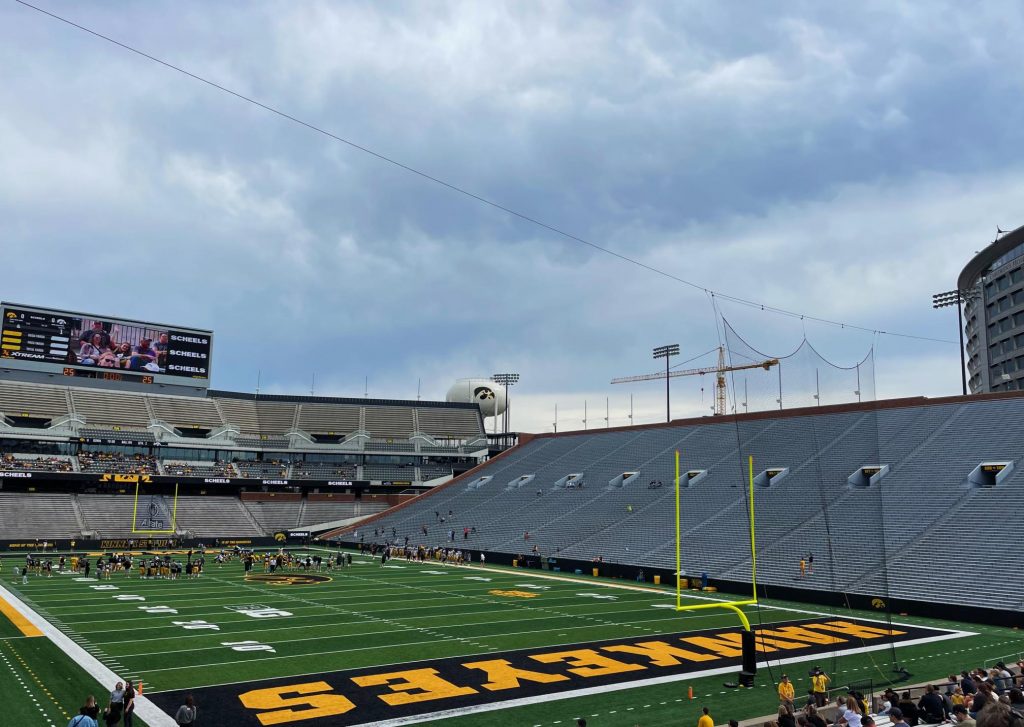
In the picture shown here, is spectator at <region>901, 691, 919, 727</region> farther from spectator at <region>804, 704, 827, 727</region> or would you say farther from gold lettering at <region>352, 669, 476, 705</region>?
gold lettering at <region>352, 669, 476, 705</region>

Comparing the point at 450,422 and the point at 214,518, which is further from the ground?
the point at 450,422

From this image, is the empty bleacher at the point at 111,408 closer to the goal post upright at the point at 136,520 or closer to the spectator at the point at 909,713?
the goal post upright at the point at 136,520

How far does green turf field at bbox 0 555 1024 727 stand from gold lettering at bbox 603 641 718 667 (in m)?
0.30

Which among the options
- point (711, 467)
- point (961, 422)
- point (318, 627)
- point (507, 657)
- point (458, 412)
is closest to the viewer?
point (507, 657)

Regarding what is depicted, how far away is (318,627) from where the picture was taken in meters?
23.4

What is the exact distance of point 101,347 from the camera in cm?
6353

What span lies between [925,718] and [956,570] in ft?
62.7

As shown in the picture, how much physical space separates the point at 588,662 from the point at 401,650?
508 cm

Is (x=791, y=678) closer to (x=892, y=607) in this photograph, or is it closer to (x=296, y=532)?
(x=892, y=607)

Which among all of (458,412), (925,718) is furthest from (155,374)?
(925,718)

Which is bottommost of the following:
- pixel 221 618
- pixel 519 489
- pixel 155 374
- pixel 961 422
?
pixel 221 618

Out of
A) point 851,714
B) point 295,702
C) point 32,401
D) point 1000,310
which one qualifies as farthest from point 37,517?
point 1000,310

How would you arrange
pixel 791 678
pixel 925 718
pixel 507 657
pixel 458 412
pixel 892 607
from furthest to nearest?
pixel 458 412, pixel 892 607, pixel 507 657, pixel 791 678, pixel 925 718

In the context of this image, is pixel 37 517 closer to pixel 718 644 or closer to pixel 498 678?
pixel 498 678
